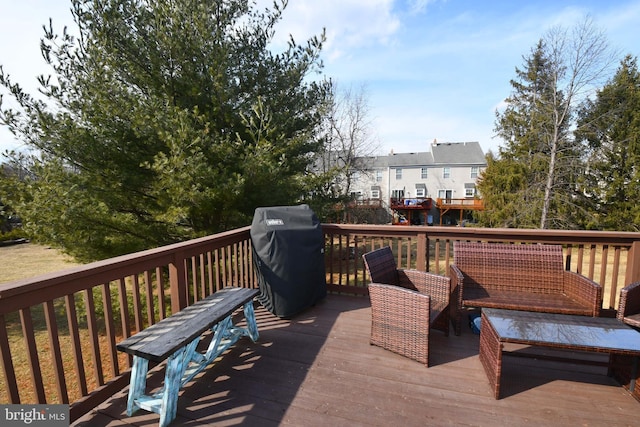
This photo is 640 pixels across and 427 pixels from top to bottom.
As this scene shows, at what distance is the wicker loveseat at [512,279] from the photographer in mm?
2584

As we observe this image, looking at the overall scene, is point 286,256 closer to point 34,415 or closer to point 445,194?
point 34,415

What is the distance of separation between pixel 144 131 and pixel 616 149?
1619cm

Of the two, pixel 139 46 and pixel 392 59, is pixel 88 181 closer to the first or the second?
pixel 139 46

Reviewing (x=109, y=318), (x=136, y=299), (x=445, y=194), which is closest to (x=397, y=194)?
(x=445, y=194)

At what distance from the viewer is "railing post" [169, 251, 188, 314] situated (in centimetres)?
247

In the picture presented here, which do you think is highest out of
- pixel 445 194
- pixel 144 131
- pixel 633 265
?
pixel 144 131

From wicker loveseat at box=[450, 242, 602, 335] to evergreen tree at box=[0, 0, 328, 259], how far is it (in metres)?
3.45

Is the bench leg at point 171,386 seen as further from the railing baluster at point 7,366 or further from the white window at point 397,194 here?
the white window at point 397,194

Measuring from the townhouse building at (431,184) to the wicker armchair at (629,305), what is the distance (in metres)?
22.9

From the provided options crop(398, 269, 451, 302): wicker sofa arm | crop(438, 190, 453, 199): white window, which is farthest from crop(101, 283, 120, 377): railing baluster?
crop(438, 190, 453, 199): white window

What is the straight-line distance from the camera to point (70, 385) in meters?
4.33

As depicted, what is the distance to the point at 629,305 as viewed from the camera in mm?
2182

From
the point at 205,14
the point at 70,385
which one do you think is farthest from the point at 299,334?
the point at 205,14

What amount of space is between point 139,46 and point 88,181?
2448mm
